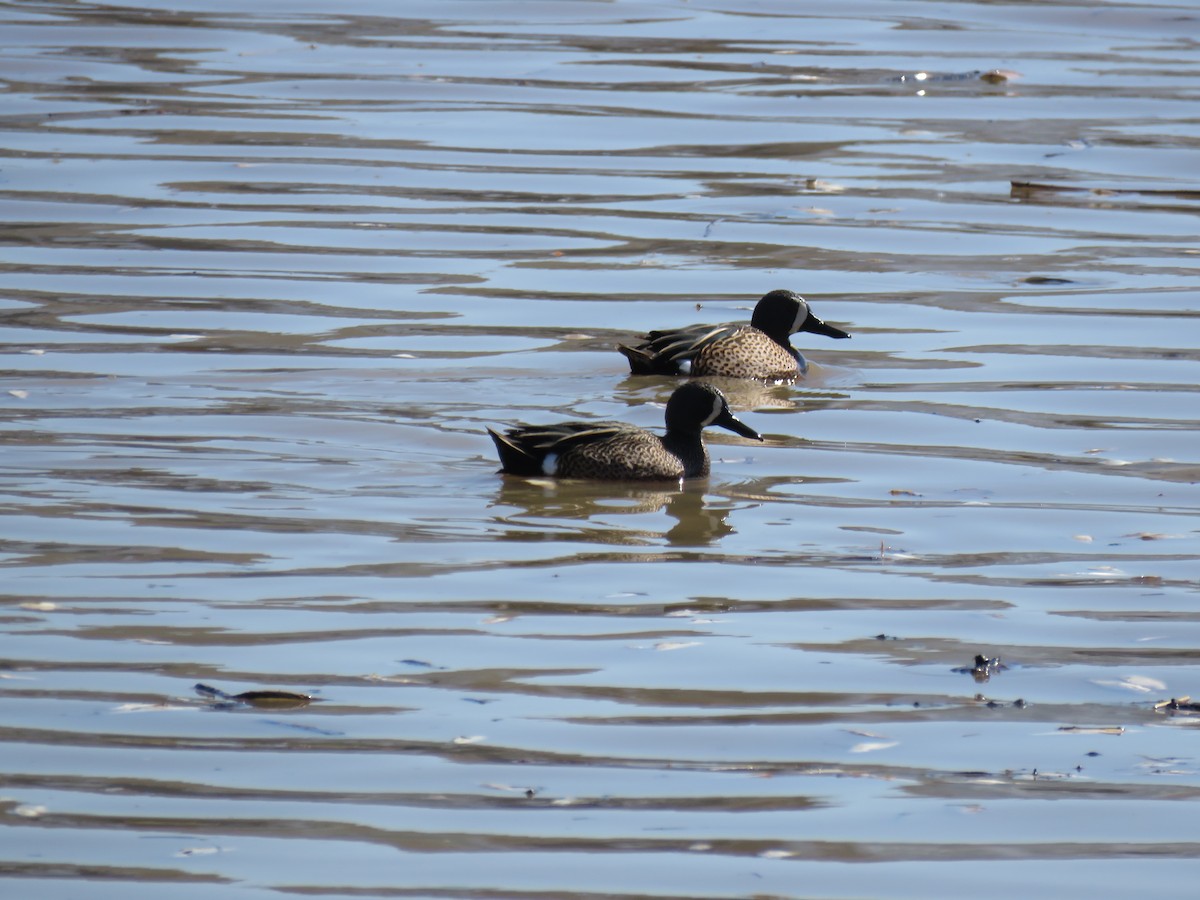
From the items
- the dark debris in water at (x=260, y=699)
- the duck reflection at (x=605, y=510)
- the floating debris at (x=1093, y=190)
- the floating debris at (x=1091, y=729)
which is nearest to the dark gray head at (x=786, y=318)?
the duck reflection at (x=605, y=510)

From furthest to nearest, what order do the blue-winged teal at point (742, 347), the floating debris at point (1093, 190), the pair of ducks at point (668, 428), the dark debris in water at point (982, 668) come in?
1. the floating debris at point (1093, 190)
2. the blue-winged teal at point (742, 347)
3. the pair of ducks at point (668, 428)
4. the dark debris in water at point (982, 668)

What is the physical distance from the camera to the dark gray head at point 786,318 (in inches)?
416

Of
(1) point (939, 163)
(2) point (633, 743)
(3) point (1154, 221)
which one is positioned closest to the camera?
(2) point (633, 743)

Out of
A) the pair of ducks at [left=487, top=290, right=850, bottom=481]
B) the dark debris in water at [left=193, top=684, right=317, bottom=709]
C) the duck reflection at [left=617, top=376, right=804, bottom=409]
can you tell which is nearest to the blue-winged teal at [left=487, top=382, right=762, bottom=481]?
the pair of ducks at [left=487, top=290, right=850, bottom=481]

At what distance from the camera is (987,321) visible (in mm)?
10883

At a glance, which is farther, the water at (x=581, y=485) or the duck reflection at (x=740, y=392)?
the duck reflection at (x=740, y=392)

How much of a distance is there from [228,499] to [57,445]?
3.41 feet

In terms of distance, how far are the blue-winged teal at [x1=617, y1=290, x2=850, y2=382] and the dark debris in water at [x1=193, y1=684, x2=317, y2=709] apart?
470cm

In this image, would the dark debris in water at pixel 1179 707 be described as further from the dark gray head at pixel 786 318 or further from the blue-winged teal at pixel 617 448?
the dark gray head at pixel 786 318

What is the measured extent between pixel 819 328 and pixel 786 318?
0.56 feet

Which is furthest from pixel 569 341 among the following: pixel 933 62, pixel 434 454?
pixel 933 62

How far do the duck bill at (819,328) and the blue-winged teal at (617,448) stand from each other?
1816 mm

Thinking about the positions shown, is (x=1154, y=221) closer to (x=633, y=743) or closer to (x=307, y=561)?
(x=307, y=561)

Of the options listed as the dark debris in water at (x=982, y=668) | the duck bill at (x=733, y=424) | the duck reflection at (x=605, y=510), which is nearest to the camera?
the dark debris in water at (x=982, y=668)
